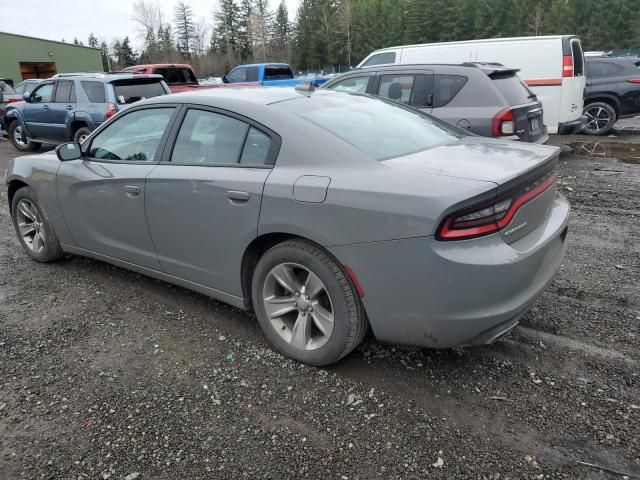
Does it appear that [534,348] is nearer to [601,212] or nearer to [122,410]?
[122,410]

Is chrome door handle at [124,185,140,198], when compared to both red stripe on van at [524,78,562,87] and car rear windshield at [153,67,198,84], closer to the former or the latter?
red stripe on van at [524,78,562,87]

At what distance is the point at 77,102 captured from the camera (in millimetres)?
10562

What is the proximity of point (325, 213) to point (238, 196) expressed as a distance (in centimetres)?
63

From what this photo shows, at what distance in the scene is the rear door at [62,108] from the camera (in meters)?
10.7

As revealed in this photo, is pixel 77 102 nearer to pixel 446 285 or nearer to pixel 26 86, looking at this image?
pixel 26 86

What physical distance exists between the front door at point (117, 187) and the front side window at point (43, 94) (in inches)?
341

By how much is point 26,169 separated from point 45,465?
3.02 meters

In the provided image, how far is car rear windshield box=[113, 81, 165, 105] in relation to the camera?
10117 mm

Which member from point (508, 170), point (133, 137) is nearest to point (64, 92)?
point (133, 137)

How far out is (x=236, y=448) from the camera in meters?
2.38

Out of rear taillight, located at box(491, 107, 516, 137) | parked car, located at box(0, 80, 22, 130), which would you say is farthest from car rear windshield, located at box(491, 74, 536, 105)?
parked car, located at box(0, 80, 22, 130)

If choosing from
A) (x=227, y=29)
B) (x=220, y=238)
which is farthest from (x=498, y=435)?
(x=227, y=29)

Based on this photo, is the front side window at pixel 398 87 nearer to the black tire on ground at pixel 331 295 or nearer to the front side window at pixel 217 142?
the front side window at pixel 217 142

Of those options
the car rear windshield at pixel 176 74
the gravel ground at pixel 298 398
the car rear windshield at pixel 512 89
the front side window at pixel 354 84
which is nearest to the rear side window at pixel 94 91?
the car rear windshield at pixel 176 74
